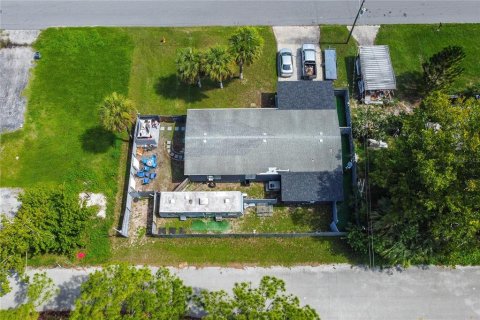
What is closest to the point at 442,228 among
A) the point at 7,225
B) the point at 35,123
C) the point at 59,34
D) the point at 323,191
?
the point at 323,191

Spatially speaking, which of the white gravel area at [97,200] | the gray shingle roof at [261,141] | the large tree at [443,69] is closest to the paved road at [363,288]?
the white gravel area at [97,200]

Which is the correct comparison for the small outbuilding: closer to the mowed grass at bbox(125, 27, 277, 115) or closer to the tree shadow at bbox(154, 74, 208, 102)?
the mowed grass at bbox(125, 27, 277, 115)

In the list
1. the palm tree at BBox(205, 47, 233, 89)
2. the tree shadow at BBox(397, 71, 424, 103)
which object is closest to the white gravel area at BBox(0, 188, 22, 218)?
the palm tree at BBox(205, 47, 233, 89)

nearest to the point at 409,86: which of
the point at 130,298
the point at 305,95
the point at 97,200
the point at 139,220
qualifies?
the point at 305,95

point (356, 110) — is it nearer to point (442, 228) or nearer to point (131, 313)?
point (442, 228)

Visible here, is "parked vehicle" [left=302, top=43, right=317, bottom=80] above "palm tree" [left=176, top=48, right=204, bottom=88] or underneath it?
above

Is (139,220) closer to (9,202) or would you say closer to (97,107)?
(9,202)
